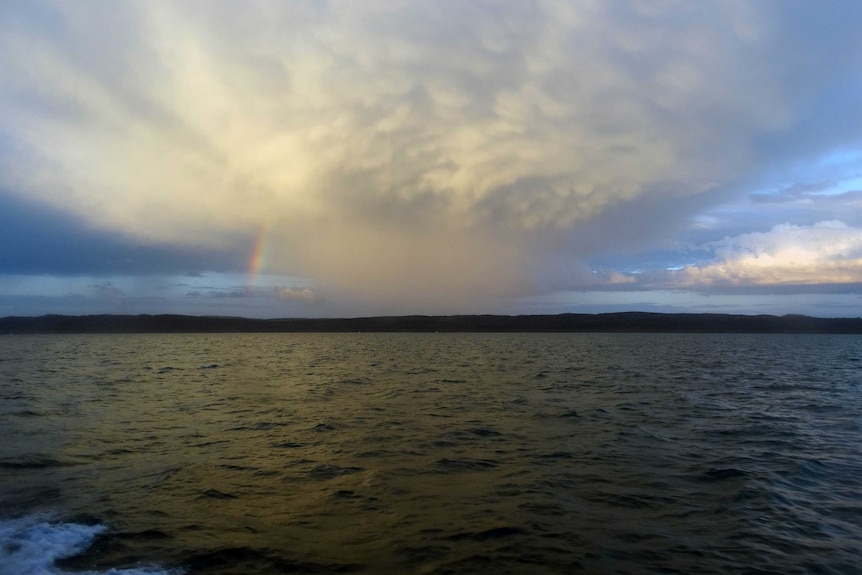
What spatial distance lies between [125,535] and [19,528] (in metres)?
2.29

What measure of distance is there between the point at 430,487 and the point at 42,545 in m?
8.48

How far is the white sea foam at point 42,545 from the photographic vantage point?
936 cm

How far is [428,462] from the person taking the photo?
16.9 meters

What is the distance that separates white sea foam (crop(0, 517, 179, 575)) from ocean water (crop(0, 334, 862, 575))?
49mm

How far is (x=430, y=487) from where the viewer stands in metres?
14.4

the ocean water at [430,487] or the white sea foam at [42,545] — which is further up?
the white sea foam at [42,545]

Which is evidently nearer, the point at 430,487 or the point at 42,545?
the point at 42,545

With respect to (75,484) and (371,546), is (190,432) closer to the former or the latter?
(75,484)

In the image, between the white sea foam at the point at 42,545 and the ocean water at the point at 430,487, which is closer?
the white sea foam at the point at 42,545

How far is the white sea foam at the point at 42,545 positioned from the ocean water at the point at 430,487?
5 centimetres

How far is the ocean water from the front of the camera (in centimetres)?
1026

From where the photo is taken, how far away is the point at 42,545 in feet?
34.1

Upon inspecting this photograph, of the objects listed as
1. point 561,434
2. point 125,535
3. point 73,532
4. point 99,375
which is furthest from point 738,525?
point 99,375

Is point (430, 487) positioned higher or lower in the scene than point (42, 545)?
lower
